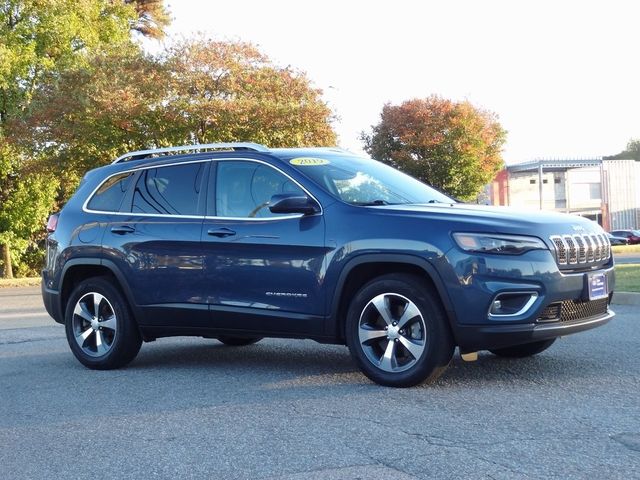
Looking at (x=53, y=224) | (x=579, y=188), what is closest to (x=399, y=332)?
(x=53, y=224)

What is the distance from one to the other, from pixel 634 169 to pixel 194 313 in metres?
69.2

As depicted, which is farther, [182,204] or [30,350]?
[30,350]

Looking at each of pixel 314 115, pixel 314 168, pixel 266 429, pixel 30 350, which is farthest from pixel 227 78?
pixel 266 429

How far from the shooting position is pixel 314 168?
6.72 m

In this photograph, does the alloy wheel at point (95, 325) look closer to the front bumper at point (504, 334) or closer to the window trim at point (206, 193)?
the window trim at point (206, 193)

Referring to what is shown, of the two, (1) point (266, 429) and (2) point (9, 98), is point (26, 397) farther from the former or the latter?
(2) point (9, 98)

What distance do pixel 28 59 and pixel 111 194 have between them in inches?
954

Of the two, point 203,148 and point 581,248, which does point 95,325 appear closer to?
point 203,148

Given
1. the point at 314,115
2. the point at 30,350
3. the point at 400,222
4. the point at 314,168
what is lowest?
the point at 30,350

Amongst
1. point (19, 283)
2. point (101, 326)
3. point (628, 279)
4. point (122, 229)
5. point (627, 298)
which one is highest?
point (122, 229)

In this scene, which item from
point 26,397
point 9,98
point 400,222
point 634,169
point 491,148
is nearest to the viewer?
point 400,222

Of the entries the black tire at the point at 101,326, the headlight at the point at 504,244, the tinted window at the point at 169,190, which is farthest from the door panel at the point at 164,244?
the headlight at the point at 504,244

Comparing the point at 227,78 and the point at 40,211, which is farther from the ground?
the point at 227,78

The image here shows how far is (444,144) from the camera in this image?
1800 inches
